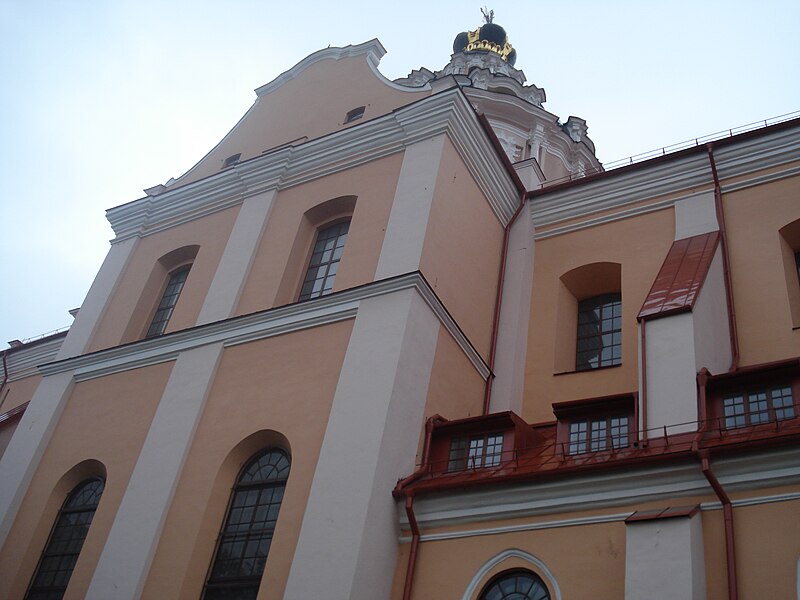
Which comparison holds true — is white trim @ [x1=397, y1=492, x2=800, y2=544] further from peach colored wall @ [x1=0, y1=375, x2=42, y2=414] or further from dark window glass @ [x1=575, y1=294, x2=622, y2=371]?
peach colored wall @ [x1=0, y1=375, x2=42, y2=414]

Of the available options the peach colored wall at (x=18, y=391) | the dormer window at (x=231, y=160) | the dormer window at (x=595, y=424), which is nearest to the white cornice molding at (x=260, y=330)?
the dormer window at (x=595, y=424)

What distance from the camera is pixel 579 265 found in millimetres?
14805

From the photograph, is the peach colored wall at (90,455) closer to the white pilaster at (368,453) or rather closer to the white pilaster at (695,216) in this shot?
the white pilaster at (368,453)

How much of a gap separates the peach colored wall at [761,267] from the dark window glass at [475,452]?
3633 mm

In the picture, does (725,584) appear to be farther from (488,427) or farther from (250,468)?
(250,468)

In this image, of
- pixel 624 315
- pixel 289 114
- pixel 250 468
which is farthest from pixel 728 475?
pixel 289 114

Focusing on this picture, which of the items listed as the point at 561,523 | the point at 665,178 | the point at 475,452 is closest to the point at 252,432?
the point at 475,452

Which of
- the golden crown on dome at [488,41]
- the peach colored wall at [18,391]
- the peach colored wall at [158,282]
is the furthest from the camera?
the golden crown on dome at [488,41]

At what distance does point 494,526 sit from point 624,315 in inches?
192

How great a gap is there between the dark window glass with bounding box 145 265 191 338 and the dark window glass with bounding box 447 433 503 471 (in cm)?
672

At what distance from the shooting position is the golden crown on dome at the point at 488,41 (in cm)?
3219

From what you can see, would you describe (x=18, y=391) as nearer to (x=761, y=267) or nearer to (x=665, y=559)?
(x=761, y=267)

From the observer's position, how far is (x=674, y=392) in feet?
32.1

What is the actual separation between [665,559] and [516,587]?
75.3 inches
